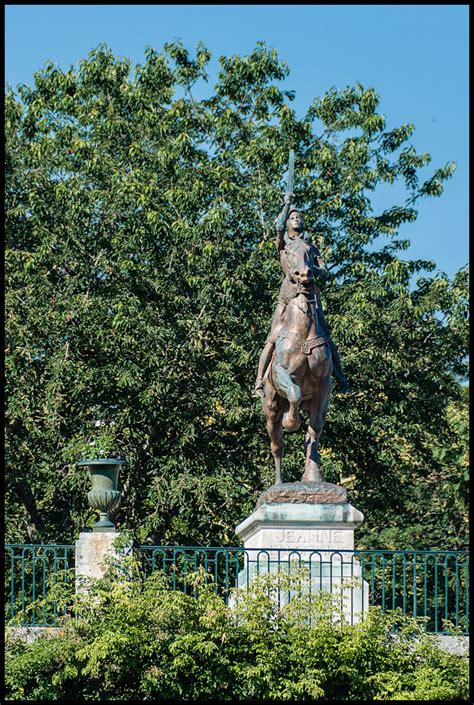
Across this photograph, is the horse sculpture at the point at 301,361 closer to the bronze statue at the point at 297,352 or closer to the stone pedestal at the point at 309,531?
the bronze statue at the point at 297,352

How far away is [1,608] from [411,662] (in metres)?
4.29

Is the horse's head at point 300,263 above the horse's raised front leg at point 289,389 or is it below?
above

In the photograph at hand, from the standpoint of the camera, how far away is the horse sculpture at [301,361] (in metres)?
14.7

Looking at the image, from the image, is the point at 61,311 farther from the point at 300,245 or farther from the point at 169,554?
the point at 300,245

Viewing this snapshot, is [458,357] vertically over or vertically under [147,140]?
under

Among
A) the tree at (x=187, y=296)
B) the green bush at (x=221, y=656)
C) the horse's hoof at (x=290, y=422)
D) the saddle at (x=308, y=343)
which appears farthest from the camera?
the tree at (x=187, y=296)

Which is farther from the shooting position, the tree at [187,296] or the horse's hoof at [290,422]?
the tree at [187,296]

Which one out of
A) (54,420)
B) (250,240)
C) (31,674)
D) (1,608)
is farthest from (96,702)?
(250,240)

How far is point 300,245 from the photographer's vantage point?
1497 cm

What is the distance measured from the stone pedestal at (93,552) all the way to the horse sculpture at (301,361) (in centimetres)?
209

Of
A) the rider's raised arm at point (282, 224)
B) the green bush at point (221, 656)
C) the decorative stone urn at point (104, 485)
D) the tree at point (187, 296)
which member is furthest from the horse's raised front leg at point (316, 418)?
the tree at point (187, 296)

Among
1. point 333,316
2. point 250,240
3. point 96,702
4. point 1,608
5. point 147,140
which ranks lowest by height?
point 96,702

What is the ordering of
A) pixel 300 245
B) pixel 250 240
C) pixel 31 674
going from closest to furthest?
pixel 31 674 < pixel 300 245 < pixel 250 240

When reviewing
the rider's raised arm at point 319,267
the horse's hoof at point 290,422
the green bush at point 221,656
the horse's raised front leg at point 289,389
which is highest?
the rider's raised arm at point 319,267
